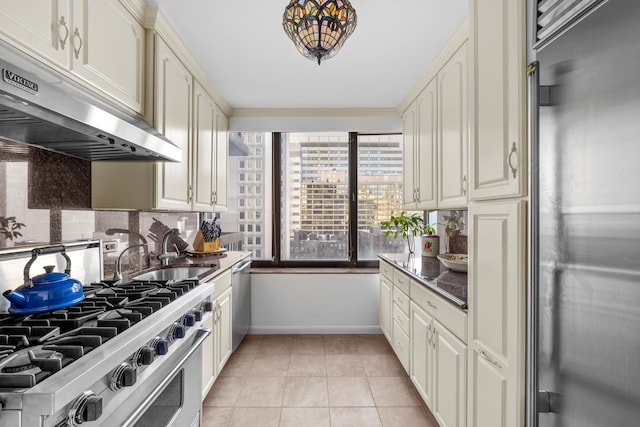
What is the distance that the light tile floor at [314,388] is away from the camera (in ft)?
7.18

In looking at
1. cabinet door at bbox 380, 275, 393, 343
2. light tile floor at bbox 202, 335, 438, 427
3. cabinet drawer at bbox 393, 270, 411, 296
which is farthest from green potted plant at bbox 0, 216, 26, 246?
cabinet door at bbox 380, 275, 393, 343

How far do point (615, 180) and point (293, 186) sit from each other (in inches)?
132

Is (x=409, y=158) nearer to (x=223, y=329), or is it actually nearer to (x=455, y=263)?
(x=455, y=263)

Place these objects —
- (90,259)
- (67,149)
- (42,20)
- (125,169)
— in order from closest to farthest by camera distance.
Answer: (42,20) → (67,149) → (90,259) → (125,169)

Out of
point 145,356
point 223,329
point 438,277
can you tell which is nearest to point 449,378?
point 438,277

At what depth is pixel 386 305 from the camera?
10.7 feet

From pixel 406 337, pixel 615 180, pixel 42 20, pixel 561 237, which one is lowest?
pixel 406 337

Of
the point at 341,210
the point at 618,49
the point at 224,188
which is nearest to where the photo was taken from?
the point at 618,49

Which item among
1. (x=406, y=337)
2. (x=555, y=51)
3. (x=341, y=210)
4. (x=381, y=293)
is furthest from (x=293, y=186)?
(x=555, y=51)

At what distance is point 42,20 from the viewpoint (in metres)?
1.23

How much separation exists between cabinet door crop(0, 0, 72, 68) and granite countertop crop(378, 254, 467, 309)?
197cm

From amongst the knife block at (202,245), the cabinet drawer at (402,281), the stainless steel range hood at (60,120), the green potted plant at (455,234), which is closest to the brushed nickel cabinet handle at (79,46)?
the stainless steel range hood at (60,120)

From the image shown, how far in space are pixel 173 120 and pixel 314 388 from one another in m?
2.15

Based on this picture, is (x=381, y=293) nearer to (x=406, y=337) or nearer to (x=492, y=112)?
(x=406, y=337)
